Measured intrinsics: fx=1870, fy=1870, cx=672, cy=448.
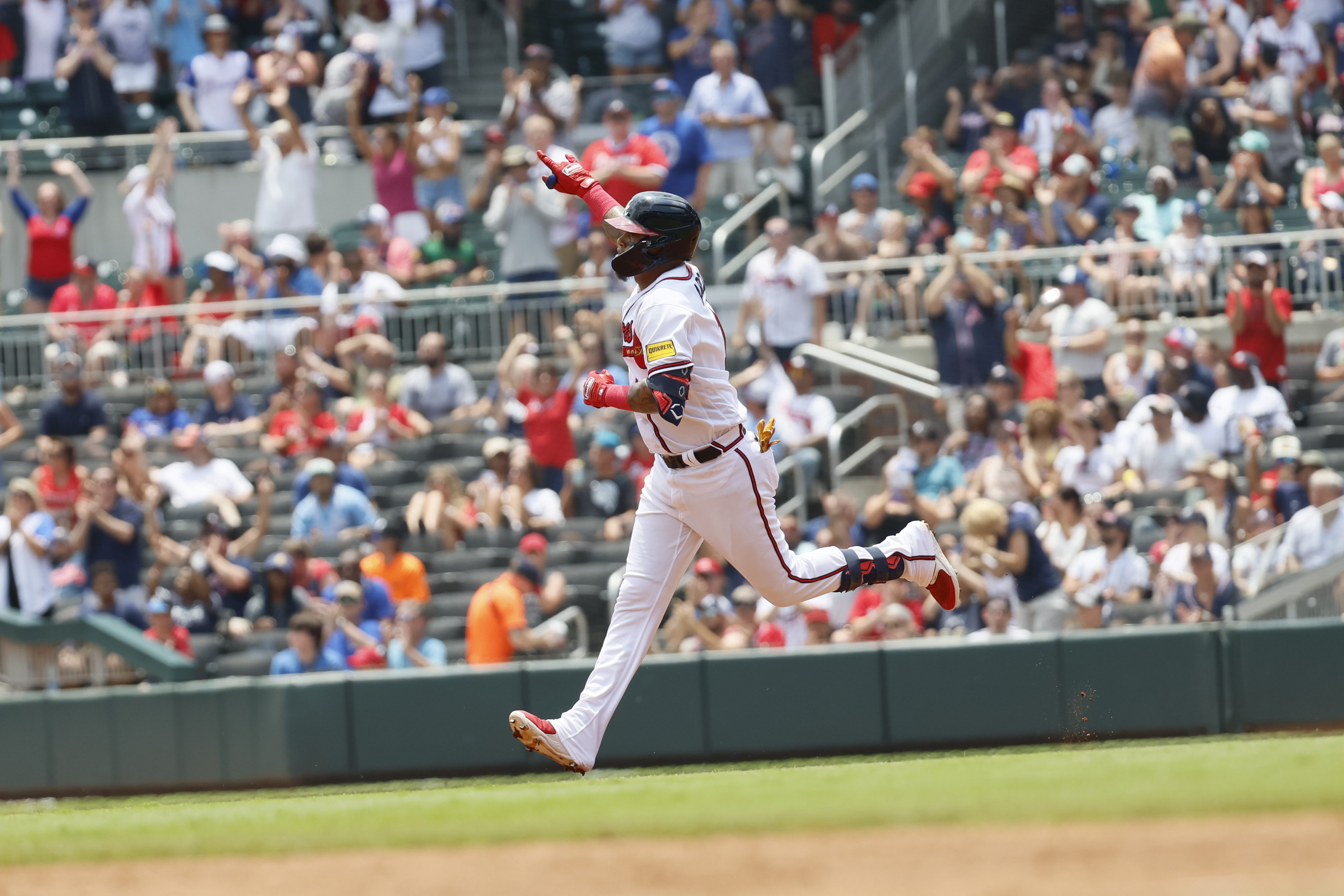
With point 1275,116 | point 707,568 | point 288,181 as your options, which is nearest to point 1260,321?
point 1275,116

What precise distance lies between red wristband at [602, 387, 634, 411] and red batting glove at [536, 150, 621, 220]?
905mm

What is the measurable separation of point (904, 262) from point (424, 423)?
12.5 feet

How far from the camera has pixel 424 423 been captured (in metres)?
14.2

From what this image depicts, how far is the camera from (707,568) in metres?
11.9

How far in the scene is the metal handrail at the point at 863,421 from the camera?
13.5 metres

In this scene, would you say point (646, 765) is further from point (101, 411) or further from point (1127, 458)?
point (101, 411)

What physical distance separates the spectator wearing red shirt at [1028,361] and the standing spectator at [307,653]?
5.05m

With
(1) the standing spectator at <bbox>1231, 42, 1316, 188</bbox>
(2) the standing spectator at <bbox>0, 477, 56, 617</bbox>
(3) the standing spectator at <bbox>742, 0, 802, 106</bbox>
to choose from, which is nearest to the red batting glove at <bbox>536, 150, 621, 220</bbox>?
(2) the standing spectator at <bbox>0, 477, 56, 617</bbox>

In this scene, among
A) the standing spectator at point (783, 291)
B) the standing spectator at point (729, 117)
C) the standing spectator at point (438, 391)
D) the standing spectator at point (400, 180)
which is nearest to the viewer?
the standing spectator at point (783, 291)

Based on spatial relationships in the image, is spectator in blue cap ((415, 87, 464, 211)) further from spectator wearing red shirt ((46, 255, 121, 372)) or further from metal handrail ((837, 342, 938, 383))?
metal handrail ((837, 342, 938, 383))

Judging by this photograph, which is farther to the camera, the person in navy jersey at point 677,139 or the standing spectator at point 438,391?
the person in navy jersey at point 677,139

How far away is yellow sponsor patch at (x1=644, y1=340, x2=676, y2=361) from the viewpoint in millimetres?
6668

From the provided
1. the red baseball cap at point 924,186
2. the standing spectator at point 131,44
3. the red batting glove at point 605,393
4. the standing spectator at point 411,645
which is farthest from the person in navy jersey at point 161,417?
the red batting glove at point 605,393

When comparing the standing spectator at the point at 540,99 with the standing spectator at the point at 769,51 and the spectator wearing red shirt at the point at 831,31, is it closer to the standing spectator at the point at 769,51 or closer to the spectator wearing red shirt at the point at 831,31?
the standing spectator at the point at 769,51
